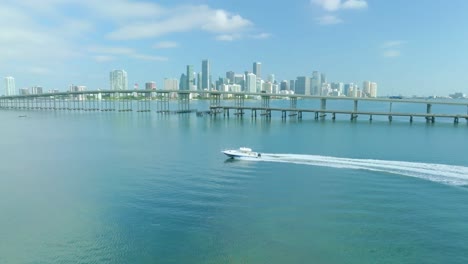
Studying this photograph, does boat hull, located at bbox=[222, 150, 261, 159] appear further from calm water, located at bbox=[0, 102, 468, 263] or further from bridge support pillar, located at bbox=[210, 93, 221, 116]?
bridge support pillar, located at bbox=[210, 93, 221, 116]

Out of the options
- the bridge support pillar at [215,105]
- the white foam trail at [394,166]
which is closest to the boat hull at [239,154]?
the white foam trail at [394,166]

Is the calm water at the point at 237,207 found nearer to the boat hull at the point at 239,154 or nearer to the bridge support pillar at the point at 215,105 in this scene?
the boat hull at the point at 239,154

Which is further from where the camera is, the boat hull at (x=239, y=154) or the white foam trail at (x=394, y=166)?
the boat hull at (x=239, y=154)

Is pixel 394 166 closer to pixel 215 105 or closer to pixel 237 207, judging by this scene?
pixel 237 207

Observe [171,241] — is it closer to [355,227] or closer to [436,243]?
[355,227]

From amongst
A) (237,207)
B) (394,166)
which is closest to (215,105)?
(394,166)

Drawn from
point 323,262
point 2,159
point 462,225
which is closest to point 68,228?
point 323,262
